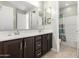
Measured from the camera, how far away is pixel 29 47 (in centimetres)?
222

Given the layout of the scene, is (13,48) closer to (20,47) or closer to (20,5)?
(20,47)

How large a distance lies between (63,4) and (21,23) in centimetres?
285

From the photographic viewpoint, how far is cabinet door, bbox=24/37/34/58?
208 cm

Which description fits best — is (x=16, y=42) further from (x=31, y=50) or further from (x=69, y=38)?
(x=69, y=38)

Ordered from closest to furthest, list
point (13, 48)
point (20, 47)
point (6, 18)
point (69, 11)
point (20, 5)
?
point (13, 48)
point (20, 47)
point (6, 18)
point (20, 5)
point (69, 11)

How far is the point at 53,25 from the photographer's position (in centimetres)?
383

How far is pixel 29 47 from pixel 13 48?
1.80ft

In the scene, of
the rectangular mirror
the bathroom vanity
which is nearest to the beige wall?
the bathroom vanity

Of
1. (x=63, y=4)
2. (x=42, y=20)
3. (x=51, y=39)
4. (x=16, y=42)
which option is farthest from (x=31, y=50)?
(x=63, y=4)

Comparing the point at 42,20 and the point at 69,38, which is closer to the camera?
the point at 42,20

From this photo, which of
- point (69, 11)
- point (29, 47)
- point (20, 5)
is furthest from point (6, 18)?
point (69, 11)

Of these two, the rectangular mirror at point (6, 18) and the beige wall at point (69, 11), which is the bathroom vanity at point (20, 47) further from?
the beige wall at point (69, 11)

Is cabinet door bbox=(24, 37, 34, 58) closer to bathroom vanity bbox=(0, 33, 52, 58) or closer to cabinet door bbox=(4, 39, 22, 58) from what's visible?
bathroom vanity bbox=(0, 33, 52, 58)

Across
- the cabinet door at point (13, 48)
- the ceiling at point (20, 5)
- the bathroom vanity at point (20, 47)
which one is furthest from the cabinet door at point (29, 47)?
the ceiling at point (20, 5)
